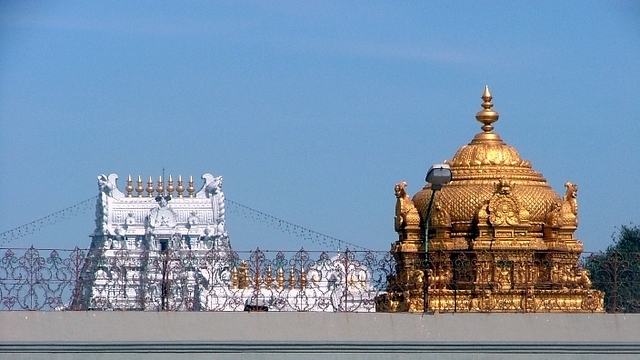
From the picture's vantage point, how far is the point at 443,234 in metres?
26.6

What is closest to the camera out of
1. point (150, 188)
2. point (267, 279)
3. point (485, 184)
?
point (267, 279)

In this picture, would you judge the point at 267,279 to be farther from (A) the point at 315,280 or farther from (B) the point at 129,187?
(B) the point at 129,187

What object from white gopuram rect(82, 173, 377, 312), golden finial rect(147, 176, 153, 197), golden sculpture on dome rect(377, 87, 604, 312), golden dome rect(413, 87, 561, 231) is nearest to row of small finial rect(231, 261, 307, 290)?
white gopuram rect(82, 173, 377, 312)

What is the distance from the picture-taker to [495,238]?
2633 cm

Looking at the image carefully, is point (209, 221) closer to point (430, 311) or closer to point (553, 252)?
point (553, 252)

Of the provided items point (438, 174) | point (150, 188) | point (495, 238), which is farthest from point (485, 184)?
point (150, 188)

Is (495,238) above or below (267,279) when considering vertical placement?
above

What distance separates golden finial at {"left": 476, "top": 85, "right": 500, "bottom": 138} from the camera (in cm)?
2764

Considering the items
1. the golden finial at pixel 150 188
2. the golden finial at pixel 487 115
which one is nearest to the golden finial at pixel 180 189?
the golden finial at pixel 150 188

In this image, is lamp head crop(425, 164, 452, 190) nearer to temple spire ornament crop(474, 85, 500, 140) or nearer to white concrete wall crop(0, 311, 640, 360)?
white concrete wall crop(0, 311, 640, 360)

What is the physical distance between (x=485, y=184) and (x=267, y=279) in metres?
5.84

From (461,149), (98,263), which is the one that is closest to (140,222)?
(461,149)

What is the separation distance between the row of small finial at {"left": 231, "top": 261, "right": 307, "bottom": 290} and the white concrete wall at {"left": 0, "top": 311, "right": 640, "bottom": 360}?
0.82 meters

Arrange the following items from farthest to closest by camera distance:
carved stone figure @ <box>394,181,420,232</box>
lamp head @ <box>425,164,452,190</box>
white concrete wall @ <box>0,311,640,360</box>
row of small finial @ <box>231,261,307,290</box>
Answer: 1. carved stone figure @ <box>394,181,420,232</box>
2. row of small finial @ <box>231,261,307,290</box>
3. lamp head @ <box>425,164,452,190</box>
4. white concrete wall @ <box>0,311,640,360</box>
